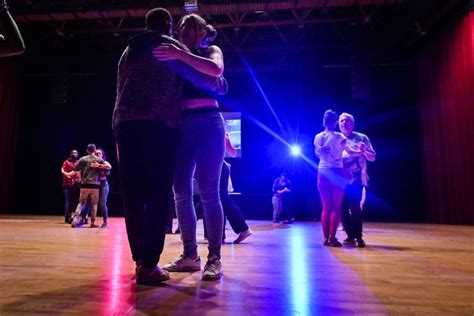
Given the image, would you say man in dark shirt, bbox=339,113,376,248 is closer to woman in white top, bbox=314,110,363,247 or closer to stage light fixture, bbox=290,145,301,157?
woman in white top, bbox=314,110,363,247

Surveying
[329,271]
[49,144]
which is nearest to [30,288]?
[329,271]

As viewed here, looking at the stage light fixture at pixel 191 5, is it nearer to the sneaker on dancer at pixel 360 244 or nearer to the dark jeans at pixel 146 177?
the sneaker on dancer at pixel 360 244

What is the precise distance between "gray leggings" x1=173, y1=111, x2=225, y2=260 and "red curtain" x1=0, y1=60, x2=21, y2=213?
9.87 m

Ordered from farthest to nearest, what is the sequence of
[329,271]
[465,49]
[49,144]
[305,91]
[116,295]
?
[49,144]
[305,91]
[465,49]
[329,271]
[116,295]

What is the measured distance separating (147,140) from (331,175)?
6.95 ft

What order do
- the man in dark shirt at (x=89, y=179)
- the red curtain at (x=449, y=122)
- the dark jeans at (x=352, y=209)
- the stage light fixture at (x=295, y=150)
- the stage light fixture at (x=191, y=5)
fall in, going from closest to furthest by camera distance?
1. the dark jeans at (x=352, y=209)
2. the man in dark shirt at (x=89, y=179)
3. the stage light fixture at (x=191, y=5)
4. the red curtain at (x=449, y=122)
5. the stage light fixture at (x=295, y=150)

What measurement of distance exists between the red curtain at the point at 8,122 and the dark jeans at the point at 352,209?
968 centimetres

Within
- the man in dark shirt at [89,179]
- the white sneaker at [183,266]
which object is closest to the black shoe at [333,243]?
the white sneaker at [183,266]

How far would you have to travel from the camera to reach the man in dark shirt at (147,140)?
58.9 inches

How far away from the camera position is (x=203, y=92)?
170cm

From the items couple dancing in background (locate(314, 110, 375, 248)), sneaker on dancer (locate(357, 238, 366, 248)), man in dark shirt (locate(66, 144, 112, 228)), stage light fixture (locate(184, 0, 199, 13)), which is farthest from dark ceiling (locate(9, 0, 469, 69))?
sneaker on dancer (locate(357, 238, 366, 248))

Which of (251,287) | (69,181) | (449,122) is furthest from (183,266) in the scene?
(449,122)

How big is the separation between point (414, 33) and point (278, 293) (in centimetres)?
835

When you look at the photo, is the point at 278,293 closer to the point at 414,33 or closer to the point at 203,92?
the point at 203,92
